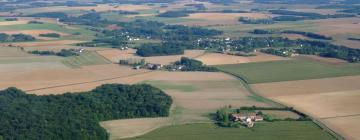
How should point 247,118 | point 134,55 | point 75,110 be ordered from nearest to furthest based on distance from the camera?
point 75,110
point 247,118
point 134,55

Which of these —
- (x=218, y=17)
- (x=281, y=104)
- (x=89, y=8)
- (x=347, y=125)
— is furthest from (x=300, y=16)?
(x=347, y=125)

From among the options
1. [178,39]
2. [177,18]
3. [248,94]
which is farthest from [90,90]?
[177,18]

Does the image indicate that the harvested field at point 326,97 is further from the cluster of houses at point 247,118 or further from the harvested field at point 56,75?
the harvested field at point 56,75

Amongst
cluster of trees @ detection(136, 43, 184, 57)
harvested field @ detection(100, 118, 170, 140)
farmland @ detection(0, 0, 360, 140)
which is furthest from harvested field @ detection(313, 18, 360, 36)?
harvested field @ detection(100, 118, 170, 140)

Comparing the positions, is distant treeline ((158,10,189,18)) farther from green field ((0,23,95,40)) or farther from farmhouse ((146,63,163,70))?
farmhouse ((146,63,163,70))

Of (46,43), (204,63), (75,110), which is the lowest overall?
(46,43)

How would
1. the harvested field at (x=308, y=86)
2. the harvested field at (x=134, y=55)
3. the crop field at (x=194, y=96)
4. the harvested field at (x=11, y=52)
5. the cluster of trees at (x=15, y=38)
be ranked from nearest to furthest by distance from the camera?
the crop field at (x=194, y=96)
the harvested field at (x=308, y=86)
the harvested field at (x=134, y=55)
the harvested field at (x=11, y=52)
the cluster of trees at (x=15, y=38)

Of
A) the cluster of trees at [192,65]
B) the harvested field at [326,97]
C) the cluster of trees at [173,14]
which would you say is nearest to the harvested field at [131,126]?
the harvested field at [326,97]

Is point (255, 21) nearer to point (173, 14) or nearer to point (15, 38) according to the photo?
point (173, 14)
